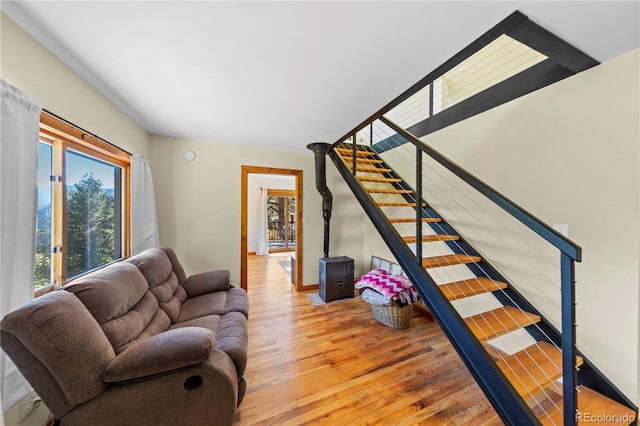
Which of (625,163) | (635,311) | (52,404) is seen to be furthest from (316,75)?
(635,311)

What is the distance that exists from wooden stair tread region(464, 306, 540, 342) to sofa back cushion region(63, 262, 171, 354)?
215 centimetres

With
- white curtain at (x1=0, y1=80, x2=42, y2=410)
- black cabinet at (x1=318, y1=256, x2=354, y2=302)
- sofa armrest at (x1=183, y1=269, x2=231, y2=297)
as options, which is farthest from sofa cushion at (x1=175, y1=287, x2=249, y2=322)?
black cabinet at (x1=318, y1=256, x2=354, y2=302)

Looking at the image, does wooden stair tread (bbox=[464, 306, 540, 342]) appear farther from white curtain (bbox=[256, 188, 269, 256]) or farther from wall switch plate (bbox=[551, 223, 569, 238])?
white curtain (bbox=[256, 188, 269, 256])

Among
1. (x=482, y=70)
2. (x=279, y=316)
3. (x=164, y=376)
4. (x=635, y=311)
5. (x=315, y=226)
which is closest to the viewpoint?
(x=164, y=376)

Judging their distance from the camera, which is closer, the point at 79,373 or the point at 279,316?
the point at 79,373

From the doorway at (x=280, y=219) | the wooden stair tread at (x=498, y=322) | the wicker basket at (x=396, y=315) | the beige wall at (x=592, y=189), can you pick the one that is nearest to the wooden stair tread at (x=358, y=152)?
the beige wall at (x=592, y=189)

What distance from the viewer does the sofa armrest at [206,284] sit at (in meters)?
2.35

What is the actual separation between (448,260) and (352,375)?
1.25 metres

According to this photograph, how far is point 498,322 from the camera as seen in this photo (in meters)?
1.62

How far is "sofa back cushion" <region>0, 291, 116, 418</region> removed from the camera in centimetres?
92

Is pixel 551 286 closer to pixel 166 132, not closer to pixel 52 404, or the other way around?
pixel 52 404

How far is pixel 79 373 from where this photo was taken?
0.98m

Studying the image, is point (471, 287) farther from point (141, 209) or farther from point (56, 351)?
point (141, 209)

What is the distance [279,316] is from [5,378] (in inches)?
81.5
